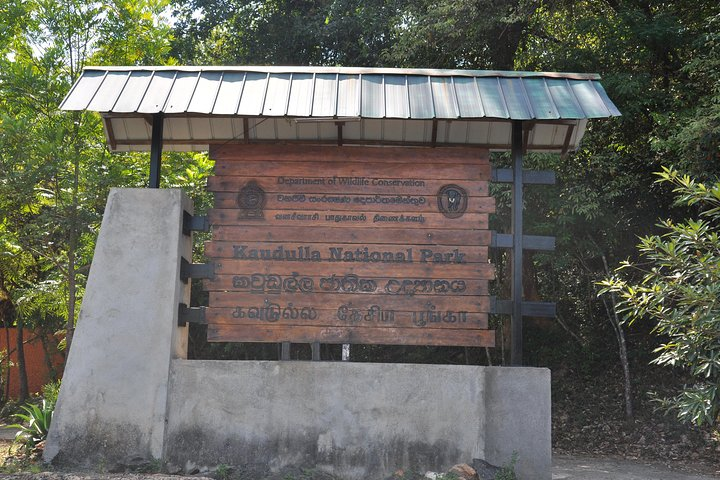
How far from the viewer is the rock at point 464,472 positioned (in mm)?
6285

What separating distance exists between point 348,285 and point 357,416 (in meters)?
1.23

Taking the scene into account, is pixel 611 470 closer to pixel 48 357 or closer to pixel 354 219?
pixel 354 219

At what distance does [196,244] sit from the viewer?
12.0 metres

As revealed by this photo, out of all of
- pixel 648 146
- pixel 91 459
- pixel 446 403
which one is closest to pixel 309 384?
pixel 446 403

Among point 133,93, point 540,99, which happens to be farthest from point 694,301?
point 133,93

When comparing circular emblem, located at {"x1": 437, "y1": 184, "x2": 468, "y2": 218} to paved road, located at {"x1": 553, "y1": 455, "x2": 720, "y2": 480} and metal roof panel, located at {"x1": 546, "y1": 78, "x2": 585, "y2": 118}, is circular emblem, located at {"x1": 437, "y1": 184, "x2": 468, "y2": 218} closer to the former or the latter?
metal roof panel, located at {"x1": 546, "y1": 78, "x2": 585, "y2": 118}

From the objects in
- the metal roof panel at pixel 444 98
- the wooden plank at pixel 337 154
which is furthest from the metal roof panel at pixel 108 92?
the metal roof panel at pixel 444 98

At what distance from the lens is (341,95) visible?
700 centimetres

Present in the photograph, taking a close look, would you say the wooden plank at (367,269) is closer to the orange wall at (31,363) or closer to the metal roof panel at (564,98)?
the metal roof panel at (564,98)

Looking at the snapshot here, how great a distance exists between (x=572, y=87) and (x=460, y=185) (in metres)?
1.44

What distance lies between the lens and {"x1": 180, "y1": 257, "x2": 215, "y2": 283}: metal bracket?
7.07 m

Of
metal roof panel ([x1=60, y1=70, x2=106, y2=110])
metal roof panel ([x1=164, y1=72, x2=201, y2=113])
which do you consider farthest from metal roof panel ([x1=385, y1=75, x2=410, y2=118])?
metal roof panel ([x1=60, y1=70, x2=106, y2=110])

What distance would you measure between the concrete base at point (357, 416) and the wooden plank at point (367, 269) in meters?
0.89

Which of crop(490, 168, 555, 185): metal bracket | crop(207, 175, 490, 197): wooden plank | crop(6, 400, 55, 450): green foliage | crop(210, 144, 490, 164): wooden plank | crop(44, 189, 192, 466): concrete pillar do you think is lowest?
crop(6, 400, 55, 450): green foliage
